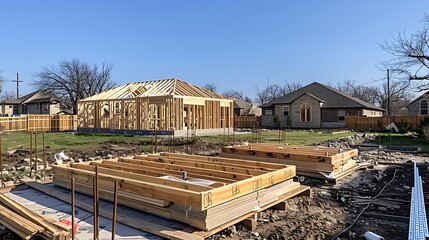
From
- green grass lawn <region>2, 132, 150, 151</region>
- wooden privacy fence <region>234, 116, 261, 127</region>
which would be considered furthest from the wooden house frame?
wooden privacy fence <region>234, 116, 261, 127</region>

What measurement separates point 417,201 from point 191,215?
15.3 feet

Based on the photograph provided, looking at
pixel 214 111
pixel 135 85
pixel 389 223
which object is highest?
pixel 135 85

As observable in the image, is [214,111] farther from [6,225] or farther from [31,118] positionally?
[6,225]

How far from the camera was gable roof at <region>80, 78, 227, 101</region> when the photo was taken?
80.6 feet

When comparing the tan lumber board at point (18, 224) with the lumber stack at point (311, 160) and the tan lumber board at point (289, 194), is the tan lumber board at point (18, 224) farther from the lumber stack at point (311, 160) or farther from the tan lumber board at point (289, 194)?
the lumber stack at point (311, 160)

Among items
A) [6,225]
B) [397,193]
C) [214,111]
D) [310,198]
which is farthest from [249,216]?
[214,111]

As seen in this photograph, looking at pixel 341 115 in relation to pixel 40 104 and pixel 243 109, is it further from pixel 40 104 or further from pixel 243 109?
pixel 40 104

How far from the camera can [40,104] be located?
2061 inches

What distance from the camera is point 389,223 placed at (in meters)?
5.41

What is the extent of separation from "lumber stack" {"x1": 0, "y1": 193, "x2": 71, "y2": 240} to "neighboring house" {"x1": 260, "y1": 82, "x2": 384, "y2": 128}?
3616 cm

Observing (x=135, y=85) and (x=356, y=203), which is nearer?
(x=356, y=203)

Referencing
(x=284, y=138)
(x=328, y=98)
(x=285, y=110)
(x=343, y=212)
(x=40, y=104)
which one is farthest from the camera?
(x=40, y=104)

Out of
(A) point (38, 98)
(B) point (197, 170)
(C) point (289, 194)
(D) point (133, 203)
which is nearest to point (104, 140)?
(B) point (197, 170)

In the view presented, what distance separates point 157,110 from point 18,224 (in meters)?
22.1
